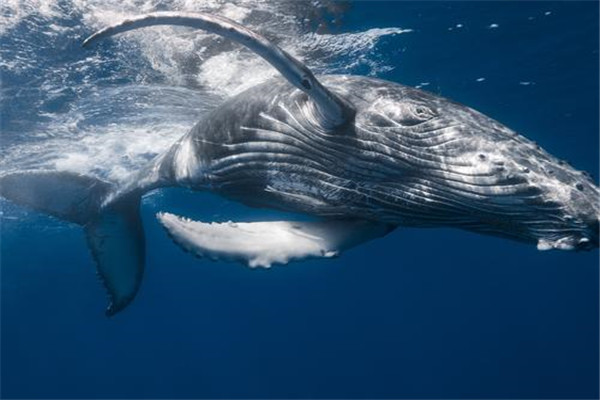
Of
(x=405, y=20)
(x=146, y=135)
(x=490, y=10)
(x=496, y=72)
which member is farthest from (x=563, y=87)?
(x=146, y=135)

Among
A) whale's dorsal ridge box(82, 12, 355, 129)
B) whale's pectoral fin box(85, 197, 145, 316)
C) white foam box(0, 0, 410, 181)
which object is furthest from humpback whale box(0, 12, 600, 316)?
white foam box(0, 0, 410, 181)

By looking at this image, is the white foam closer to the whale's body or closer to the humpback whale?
the humpback whale

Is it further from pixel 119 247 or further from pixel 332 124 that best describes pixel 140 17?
pixel 119 247

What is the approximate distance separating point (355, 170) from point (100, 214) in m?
5.46

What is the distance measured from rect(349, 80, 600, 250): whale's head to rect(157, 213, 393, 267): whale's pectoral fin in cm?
43

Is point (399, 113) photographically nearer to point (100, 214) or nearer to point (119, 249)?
point (119, 249)

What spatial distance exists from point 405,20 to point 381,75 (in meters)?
3.19

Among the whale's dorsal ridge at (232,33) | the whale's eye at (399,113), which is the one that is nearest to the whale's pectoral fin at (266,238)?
the whale's eye at (399,113)

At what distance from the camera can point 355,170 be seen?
15.4 ft

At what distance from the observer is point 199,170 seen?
6.21 m

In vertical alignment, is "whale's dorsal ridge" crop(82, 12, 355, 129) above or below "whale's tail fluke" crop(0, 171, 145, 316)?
above

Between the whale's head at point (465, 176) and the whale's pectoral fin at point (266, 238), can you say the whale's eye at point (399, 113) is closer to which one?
the whale's head at point (465, 176)

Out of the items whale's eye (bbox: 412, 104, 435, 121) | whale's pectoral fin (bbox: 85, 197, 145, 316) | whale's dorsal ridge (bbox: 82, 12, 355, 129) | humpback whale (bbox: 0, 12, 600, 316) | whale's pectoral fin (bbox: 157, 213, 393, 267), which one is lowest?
whale's pectoral fin (bbox: 85, 197, 145, 316)

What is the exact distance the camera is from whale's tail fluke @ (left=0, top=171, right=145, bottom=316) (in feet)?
26.5
